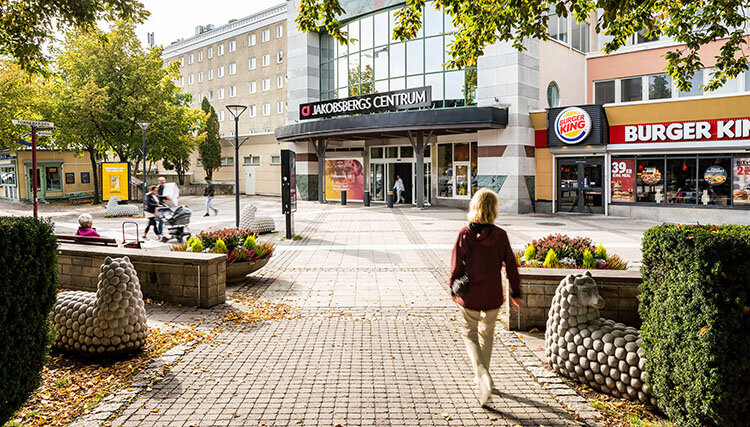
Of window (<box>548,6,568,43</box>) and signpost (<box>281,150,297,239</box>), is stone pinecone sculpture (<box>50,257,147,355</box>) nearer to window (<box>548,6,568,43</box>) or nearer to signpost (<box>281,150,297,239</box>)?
signpost (<box>281,150,297,239</box>)

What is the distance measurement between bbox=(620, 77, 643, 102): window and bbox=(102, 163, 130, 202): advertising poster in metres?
27.5

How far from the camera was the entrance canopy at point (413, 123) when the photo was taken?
23.7 meters

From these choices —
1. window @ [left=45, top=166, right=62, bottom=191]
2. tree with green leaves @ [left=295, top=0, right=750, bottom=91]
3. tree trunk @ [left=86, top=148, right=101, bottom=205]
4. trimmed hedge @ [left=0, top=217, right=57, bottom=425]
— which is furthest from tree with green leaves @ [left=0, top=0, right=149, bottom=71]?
window @ [left=45, top=166, right=62, bottom=191]

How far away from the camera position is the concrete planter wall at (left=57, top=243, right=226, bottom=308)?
293 inches

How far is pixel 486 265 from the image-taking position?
4602mm

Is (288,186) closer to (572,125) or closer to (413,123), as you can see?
(413,123)

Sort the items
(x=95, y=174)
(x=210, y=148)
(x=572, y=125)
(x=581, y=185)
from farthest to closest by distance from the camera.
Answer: (x=210, y=148), (x=95, y=174), (x=581, y=185), (x=572, y=125)

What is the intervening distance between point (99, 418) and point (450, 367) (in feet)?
10.3

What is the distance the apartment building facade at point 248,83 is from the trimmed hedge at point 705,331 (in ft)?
127

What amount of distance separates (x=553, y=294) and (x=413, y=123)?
19.2 m

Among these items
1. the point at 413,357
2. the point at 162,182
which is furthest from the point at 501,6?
the point at 162,182

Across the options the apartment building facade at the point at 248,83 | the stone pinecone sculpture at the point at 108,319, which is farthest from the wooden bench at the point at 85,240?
the apartment building facade at the point at 248,83

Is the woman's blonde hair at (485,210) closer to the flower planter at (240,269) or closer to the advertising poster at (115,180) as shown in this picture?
the flower planter at (240,269)

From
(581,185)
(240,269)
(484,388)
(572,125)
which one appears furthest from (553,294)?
(581,185)
